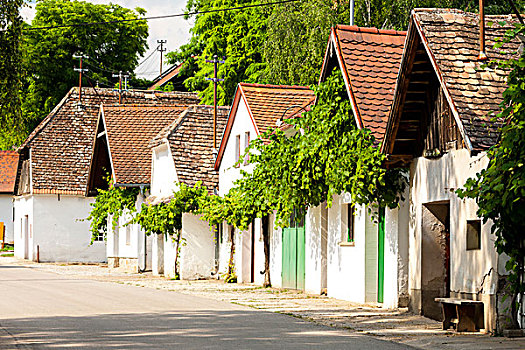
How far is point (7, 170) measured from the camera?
227ft

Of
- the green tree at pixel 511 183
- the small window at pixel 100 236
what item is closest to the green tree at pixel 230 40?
the small window at pixel 100 236

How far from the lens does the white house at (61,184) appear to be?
4962 cm

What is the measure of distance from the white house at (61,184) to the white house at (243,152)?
16.1 m

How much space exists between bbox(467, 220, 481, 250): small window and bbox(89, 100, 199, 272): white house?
2379cm

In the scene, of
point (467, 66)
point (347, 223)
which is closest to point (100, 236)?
point (347, 223)

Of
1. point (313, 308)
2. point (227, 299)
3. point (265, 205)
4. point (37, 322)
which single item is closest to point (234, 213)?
point (265, 205)

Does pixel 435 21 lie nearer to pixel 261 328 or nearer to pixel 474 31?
pixel 474 31

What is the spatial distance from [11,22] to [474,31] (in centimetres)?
772

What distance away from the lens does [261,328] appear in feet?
50.5

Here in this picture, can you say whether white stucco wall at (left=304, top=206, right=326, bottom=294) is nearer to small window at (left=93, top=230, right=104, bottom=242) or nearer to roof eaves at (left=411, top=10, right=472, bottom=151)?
roof eaves at (left=411, top=10, right=472, bottom=151)

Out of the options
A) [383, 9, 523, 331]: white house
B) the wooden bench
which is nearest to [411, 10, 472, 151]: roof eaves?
[383, 9, 523, 331]: white house

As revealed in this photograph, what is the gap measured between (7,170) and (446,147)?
56373 millimetres

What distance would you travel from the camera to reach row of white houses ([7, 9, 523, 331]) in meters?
15.8

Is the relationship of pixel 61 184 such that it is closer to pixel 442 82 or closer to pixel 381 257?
pixel 381 257
